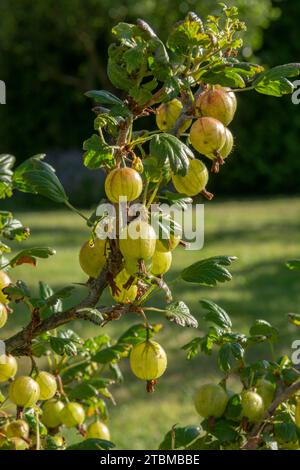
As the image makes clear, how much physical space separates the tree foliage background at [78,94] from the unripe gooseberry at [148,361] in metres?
12.7

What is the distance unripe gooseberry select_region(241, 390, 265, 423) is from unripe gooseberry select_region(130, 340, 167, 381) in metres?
0.31

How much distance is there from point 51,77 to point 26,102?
2.64 ft

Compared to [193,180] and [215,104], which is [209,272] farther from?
[215,104]

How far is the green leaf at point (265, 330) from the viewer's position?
1.67m

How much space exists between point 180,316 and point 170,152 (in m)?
0.26

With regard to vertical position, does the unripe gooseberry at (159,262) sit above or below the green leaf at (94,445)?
above

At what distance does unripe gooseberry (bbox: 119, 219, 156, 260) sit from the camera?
1.24 meters

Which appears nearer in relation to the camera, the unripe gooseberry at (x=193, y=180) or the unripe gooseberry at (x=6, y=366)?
the unripe gooseberry at (x=193, y=180)

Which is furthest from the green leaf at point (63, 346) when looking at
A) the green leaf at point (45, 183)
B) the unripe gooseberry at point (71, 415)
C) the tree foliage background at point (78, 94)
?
the tree foliage background at point (78, 94)

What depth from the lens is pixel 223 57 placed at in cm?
140

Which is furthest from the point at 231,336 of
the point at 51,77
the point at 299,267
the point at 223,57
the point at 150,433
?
the point at 51,77

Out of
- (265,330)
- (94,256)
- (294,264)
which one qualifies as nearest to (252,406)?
(265,330)

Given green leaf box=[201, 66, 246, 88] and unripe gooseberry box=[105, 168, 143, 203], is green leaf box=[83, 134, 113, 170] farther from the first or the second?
→ green leaf box=[201, 66, 246, 88]

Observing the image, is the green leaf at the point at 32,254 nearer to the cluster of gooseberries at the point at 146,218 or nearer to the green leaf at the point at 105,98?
the cluster of gooseberries at the point at 146,218
